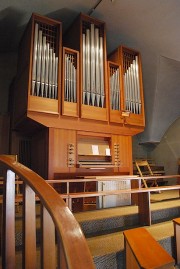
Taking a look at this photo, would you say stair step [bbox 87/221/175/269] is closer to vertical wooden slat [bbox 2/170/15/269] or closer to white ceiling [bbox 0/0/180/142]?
vertical wooden slat [bbox 2/170/15/269]

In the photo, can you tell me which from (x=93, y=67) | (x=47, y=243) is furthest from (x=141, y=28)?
(x=47, y=243)

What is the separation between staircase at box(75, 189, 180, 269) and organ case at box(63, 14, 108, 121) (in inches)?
81.9

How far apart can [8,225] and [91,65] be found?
3999mm

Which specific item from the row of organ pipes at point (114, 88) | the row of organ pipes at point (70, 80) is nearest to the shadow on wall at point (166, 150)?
the row of organ pipes at point (114, 88)

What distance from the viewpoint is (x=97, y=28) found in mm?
5035

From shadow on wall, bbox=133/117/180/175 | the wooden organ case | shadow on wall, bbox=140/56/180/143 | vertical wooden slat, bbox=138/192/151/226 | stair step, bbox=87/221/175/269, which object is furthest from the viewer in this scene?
shadow on wall, bbox=133/117/180/175

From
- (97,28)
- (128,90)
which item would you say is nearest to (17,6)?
(97,28)

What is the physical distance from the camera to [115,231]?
283cm

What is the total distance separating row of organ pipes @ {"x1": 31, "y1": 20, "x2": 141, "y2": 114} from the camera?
4.18 meters

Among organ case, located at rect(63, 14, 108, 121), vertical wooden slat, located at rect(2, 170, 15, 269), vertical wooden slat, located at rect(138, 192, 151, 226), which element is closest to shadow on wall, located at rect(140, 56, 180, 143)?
organ case, located at rect(63, 14, 108, 121)

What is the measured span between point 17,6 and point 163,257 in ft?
15.4

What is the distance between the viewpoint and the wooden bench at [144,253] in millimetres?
1618

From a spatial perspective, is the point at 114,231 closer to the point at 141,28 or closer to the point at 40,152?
the point at 40,152

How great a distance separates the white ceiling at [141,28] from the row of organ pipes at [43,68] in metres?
0.60
